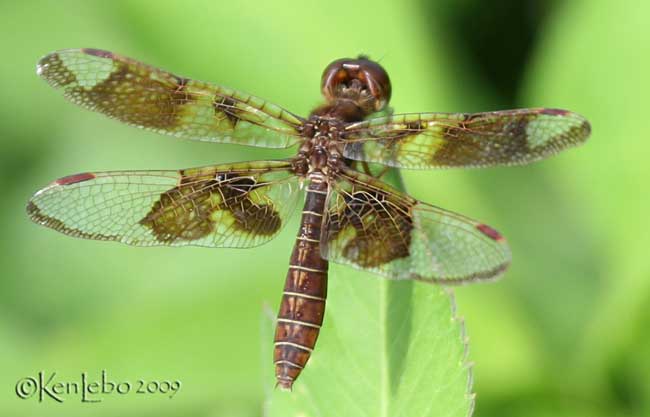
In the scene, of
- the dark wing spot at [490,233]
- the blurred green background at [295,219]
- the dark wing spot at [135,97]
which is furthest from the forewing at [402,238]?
the blurred green background at [295,219]

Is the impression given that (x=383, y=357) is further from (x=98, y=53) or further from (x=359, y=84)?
(x=98, y=53)

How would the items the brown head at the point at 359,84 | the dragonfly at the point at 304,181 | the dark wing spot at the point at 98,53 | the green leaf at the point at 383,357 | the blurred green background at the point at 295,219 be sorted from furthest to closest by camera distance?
the blurred green background at the point at 295,219
the brown head at the point at 359,84
the dark wing spot at the point at 98,53
the dragonfly at the point at 304,181
the green leaf at the point at 383,357

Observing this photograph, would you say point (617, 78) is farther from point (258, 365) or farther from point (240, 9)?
point (258, 365)

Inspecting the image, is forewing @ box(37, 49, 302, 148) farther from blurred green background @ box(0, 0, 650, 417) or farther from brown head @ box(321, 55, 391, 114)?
blurred green background @ box(0, 0, 650, 417)

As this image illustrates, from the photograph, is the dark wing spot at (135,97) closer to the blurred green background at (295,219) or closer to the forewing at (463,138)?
the forewing at (463,138)

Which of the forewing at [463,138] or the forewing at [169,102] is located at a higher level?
the forewing at [169,102]

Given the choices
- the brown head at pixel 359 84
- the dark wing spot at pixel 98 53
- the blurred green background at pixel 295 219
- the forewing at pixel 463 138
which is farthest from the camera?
the blurred green background at pixel 295 219
